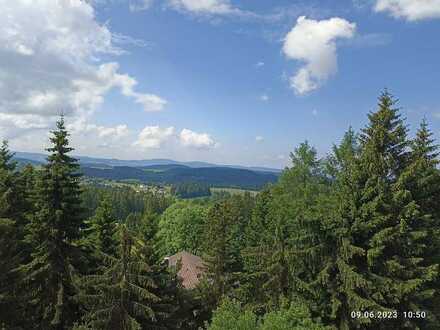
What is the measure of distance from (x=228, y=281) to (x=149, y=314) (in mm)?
10001

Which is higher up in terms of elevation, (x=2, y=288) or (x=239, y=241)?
(x=2, y=288)

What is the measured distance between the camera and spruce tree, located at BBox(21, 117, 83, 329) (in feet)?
68.3

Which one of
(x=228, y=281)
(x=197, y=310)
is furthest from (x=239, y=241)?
(x=197, y=310)

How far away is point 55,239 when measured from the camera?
21.4 m

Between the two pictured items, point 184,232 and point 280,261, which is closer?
point 280,261

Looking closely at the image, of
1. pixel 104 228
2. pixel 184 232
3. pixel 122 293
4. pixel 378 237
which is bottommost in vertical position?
pixel 184 232

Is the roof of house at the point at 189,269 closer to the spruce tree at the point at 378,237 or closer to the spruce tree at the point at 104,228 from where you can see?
the spruce tree at the point at 104,228

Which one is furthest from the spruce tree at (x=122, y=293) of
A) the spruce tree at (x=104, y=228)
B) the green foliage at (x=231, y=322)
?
the spruce tree at (x=104, y=228)

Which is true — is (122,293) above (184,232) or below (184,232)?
above

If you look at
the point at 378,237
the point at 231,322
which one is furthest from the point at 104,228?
the point at 378,237

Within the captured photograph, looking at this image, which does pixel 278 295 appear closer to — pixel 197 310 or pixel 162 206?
pixel 197 310

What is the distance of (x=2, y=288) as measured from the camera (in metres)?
18.3

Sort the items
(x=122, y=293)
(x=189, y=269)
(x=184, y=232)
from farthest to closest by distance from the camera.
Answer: (x=184, y=232) → (x=189, y=269) → (x=122, y=293)

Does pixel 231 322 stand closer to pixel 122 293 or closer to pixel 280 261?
pixel 122 293
